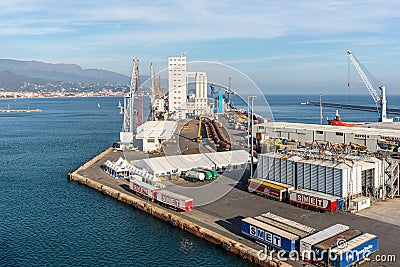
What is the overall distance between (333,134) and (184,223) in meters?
12.4

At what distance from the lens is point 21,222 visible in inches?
517

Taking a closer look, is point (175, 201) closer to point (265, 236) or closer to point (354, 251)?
point (265, 236)

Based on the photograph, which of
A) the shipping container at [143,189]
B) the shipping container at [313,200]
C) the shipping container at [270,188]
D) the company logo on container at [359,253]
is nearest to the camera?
the company logo on container at [359,253]

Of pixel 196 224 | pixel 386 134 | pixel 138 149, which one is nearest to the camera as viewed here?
pixel 196 224

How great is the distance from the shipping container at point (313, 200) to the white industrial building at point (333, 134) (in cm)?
748

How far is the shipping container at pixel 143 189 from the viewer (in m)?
14.1

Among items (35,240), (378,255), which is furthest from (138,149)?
(378,255)

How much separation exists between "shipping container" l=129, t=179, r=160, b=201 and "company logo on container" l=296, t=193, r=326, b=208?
4836 millimetres

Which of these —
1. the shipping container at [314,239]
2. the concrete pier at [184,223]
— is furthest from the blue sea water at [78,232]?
the shipping container at [314,239]

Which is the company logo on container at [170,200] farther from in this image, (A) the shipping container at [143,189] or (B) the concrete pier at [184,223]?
(A) the shipping container at [143,189]

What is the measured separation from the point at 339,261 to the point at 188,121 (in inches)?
752

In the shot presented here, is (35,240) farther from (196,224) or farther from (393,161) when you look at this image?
(393,161)

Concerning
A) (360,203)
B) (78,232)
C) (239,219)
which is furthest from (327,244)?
(78,232)

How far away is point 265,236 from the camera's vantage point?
9695mm
